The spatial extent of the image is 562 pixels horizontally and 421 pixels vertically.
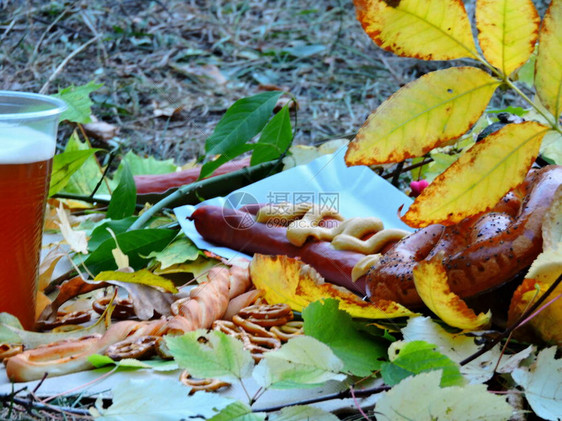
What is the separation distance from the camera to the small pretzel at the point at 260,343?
68cm

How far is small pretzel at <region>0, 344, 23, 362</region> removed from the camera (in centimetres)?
69

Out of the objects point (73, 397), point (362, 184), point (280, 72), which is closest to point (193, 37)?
point (280, 72)

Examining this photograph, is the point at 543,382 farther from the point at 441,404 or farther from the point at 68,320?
the point at 68,320

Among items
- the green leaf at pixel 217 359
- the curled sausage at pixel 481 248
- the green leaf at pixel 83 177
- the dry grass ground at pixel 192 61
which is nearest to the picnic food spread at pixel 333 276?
the curled sausage at pixel 481 248

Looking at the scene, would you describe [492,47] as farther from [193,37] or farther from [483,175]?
[193,37]

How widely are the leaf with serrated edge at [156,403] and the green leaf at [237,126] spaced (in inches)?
23.3

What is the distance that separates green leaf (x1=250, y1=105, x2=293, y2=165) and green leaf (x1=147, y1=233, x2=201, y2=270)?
26cm

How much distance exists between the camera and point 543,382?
1.75 feet

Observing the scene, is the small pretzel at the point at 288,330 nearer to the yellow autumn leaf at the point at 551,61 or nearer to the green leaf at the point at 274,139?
the yellow autumn leaf at the point at 551,61

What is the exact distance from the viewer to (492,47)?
0.50m

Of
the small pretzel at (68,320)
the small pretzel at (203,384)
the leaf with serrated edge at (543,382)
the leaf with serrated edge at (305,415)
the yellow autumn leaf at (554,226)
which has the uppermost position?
the yellow autumn leaf at (554,226)

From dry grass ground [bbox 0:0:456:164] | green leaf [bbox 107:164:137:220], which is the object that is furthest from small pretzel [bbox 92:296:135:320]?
dry grass ground [bbox 0:0:456:164]

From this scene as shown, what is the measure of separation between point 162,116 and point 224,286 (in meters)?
1.44

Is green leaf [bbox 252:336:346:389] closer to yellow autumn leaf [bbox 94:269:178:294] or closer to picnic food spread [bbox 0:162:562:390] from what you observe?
picnic food spread [bbox 0:162:562:390]
